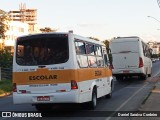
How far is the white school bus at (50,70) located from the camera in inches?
539

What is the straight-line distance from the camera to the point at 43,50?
561 inches

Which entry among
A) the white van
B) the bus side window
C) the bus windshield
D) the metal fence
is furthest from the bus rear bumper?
the metal fence

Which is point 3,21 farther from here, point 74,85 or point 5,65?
point 74,85

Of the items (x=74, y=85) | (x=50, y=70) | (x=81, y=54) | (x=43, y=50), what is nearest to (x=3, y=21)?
(x=81, y=54)

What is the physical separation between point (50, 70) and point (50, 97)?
2.82 ft

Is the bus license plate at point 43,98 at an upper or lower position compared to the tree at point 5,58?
lower

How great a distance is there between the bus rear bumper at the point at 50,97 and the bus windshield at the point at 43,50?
1.04 m

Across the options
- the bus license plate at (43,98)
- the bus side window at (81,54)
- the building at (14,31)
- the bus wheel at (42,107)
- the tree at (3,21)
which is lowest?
the bus wheel at (42,107)

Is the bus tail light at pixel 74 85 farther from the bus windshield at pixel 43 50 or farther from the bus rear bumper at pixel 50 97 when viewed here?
the bus windshield at pixel 43 50

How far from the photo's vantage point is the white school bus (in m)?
13.7

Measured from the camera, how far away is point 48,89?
1380 cm

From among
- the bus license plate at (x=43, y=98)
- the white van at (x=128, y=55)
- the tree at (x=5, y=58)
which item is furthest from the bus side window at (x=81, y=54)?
the tree at (x=5, y=58)

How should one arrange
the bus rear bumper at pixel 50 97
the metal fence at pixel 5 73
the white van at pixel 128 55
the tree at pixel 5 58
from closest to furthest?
the bus rear bumper at pixel 50 97 < the white van at pixel 128 55 < the metal fence at pixel 5 73 < the tree at pixel 5 58

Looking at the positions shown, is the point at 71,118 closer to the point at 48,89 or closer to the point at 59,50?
the point at 48,89
